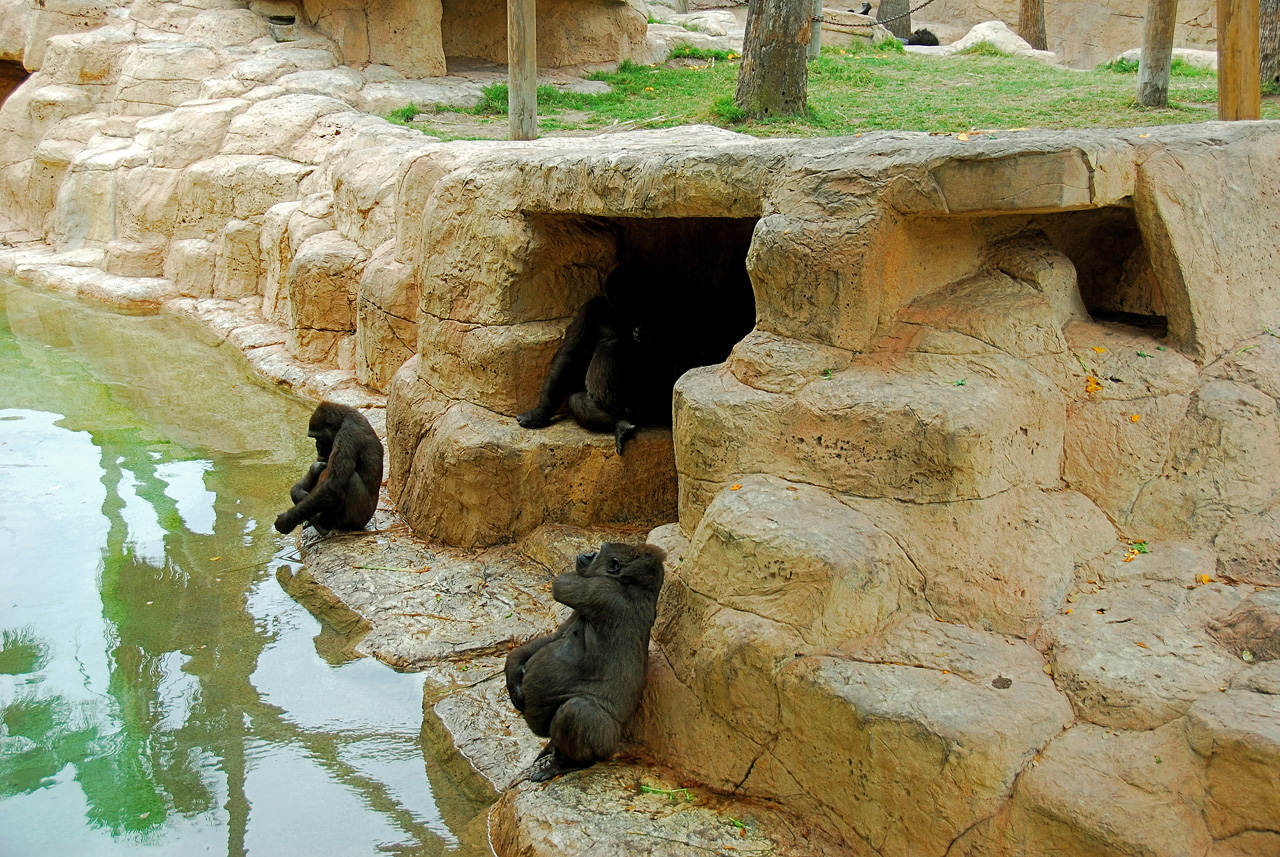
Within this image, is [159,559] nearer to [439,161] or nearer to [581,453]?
[581,453]

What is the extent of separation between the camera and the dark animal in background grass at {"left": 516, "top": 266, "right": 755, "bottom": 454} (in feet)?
21.5

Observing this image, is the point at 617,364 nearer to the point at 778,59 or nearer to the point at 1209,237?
the point at 1209,237

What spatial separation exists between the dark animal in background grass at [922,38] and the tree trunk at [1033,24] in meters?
2.07

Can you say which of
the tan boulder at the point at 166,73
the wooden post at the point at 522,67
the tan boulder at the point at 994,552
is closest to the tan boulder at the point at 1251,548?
the tan boulder at the point at 994,552

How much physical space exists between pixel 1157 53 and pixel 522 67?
5.65 meters

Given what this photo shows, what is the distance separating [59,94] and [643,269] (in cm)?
1289

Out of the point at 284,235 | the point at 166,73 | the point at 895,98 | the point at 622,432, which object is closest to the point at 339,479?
the point at 622,432

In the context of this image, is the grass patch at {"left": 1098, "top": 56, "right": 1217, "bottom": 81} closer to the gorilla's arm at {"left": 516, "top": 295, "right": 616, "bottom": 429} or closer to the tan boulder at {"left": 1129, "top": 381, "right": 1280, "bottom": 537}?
the gorilla's arm at {"left": 516, "top": 295, "right": 616, "bottom": 429}

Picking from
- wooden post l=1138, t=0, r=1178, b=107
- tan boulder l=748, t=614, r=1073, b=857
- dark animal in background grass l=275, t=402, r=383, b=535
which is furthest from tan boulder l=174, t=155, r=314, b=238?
tan boulder l=748, t=614, r=1073, b=857

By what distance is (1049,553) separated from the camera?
4035mm

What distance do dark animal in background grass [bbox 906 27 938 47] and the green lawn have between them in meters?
6.46

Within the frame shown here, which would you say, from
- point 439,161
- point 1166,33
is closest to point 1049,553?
point 439,161

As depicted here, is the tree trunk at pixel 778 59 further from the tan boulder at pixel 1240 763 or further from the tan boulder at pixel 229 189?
the tan boulder at pixel 1240 763

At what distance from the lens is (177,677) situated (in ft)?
17.7
